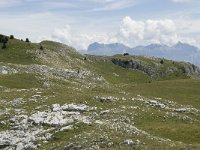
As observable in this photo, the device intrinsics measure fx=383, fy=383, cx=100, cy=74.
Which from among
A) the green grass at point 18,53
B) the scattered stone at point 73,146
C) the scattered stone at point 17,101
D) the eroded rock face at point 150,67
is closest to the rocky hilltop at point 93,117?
the scattered stone at point 17,101

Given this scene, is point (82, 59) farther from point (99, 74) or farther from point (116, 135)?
point (116, 135)

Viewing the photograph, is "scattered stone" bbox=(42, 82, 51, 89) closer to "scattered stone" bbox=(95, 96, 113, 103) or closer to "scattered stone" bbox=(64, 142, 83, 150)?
"scattered stone" bbox=(95, 96, 113, 103)

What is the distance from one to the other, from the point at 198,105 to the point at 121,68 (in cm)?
7306

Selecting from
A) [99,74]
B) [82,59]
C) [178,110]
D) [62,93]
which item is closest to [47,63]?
[99,74]

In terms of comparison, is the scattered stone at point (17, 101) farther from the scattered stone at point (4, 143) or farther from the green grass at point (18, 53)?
the green grass at point (18, 53)

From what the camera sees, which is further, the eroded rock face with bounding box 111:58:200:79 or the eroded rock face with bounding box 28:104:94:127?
the eroded rock face with bounding box 111:58:200:79

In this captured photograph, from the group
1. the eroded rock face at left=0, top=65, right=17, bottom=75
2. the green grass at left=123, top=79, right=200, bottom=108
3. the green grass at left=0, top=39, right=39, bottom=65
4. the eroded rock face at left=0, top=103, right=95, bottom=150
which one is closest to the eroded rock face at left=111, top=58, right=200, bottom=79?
the green grass at left=0, top=39, right=39, bottom=65

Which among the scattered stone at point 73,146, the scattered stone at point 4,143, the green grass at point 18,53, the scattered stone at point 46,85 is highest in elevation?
the green grass at point 18,53

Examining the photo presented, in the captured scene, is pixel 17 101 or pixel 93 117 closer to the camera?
pixel 93 117

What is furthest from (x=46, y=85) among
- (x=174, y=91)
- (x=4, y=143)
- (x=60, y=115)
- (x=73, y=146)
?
(x=73, y=146)

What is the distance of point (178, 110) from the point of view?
185 ft

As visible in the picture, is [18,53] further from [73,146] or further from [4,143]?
[73,146]

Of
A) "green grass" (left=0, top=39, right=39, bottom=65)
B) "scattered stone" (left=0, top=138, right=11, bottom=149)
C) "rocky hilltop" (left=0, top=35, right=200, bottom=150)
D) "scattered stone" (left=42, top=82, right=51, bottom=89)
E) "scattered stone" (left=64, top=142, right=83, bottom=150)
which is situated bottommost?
"scattered stone" (left=0, top=138, right=11, bottom=149)

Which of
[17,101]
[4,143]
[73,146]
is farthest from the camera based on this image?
[17,101]
